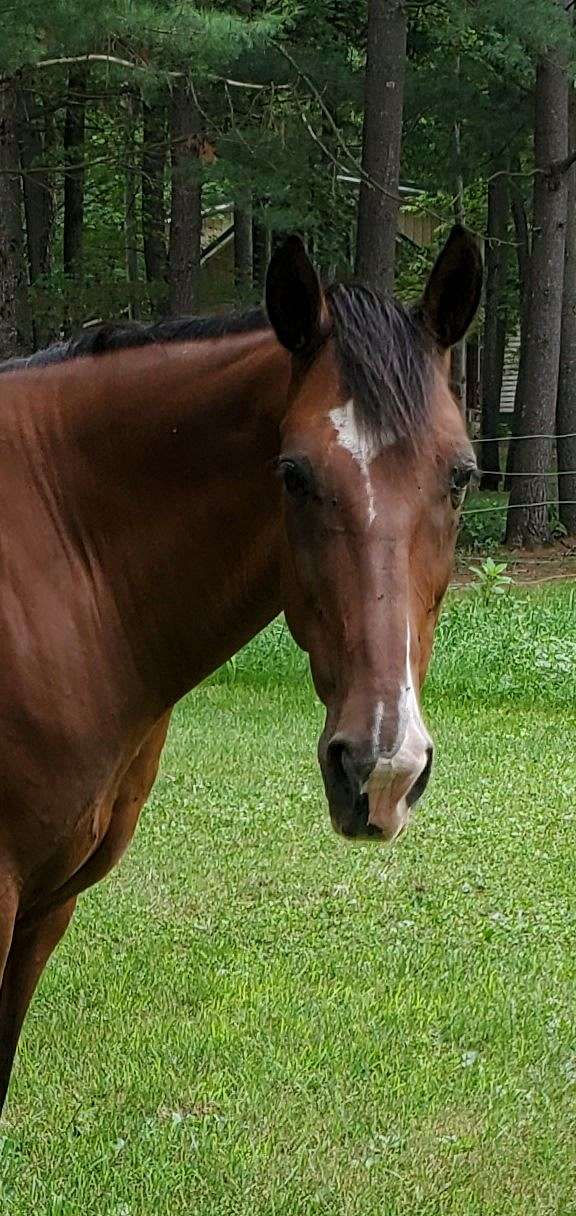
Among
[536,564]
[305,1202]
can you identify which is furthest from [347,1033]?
[536,564]

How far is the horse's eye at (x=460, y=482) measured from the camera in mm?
1826

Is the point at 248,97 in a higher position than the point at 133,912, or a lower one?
higher

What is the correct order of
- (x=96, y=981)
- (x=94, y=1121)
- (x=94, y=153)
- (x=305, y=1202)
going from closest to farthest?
(x=305, y=1202) → (x=94, y=1121) → (x=96, y=981) → (x=94, y=153)

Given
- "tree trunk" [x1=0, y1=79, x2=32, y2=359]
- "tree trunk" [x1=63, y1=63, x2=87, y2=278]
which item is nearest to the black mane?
"tree trunk" [x1=0, y1=79, x2=32, y2=359]

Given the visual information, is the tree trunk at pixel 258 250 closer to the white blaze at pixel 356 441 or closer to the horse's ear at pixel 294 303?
the horse's ear at pixel 294 303

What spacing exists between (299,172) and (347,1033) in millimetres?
9436

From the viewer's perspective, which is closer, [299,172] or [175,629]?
[175,629]

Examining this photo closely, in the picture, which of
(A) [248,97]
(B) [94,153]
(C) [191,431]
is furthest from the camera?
(B) [94,153]

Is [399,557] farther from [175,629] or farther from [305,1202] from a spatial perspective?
[305,1202]

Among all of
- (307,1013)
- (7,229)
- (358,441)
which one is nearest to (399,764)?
(358,441)

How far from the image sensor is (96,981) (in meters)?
3.99

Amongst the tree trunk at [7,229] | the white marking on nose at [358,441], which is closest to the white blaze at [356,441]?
the white marking on nose at [358,441]

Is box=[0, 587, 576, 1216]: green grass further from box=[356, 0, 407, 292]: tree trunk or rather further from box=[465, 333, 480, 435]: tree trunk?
box=[465, 333, 480, 435]: tree trunk

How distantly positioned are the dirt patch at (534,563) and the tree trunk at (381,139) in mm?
3003
